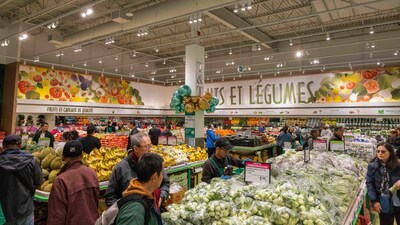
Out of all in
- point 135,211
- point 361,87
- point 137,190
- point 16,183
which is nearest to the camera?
point 135,211

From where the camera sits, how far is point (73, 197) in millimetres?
2521

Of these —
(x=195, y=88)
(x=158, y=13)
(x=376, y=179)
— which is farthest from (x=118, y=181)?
(x=158, y=13)

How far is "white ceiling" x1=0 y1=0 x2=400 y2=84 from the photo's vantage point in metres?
8.84

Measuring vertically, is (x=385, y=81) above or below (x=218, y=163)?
above

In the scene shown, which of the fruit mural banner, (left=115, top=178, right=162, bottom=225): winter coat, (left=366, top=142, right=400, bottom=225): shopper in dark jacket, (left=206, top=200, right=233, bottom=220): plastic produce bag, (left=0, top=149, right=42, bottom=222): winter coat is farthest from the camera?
the fruit mural banner

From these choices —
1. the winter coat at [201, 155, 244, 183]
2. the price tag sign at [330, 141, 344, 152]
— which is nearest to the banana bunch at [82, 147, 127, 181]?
the winter coat at [201, 155, 244, 183]

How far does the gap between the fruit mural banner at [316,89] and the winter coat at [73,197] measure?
13311 millimetres

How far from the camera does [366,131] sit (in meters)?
12.4

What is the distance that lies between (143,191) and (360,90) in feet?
46.7

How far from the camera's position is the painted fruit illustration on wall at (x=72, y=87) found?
12922mm

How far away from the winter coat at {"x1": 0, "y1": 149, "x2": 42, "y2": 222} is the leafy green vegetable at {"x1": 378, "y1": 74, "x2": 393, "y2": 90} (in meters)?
14.4

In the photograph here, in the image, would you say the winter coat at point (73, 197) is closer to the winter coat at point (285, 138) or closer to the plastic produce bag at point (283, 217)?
the plastic produce bag at point (283, 217)

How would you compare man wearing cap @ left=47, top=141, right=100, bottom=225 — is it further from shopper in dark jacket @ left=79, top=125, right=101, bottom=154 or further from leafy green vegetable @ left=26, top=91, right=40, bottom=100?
leafy green vegetable @ left=26, top=91, right=40, bottom=100

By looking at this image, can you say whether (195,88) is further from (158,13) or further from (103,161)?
(103,161)
